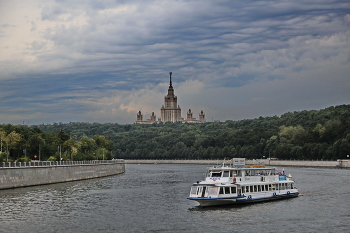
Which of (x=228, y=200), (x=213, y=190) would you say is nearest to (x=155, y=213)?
(x=213, y=190)

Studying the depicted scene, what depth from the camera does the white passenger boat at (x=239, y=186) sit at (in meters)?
70.1

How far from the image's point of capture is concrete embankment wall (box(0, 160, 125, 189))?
8962 centimetres

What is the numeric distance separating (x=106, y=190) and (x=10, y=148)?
48132 millimetres

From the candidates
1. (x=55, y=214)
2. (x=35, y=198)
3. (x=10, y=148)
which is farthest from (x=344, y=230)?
(x=10, y=148)

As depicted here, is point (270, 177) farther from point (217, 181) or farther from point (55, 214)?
point (55, 214)

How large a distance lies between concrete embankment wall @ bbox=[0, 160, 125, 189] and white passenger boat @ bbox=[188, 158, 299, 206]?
3460cm

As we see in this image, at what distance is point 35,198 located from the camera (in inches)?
3137

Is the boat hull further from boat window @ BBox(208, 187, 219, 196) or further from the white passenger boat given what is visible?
boat window @ BBox(208, 187, 219, 196)

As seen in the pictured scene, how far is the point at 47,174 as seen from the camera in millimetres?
104375

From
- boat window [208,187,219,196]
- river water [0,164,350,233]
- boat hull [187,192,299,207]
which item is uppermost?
→ boat window [208,187,219,196]

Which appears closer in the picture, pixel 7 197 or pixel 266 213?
pixel 266 213

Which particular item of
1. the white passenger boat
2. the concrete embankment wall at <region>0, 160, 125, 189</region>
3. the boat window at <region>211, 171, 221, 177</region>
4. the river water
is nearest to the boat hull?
the white passenger boat

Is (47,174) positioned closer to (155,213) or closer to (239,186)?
(155,213)

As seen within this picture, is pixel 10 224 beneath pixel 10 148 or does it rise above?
beneath
